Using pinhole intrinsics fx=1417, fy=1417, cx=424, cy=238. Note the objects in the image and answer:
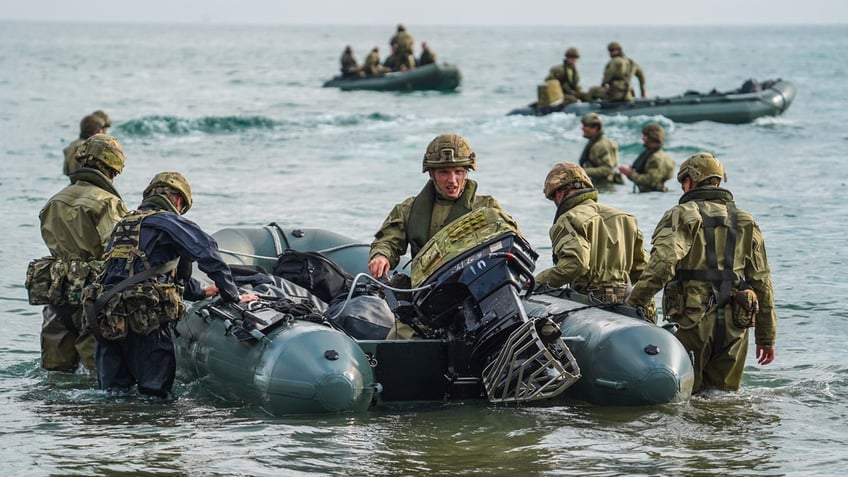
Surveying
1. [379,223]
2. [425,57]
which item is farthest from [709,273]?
[425,57]

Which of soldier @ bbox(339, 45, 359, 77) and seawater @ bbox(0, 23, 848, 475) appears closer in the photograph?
seawater @ bbox(0, 23, 848, 475)

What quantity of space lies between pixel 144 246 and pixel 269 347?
0.92m

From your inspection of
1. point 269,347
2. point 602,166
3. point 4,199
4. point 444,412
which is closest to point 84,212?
point 269,347

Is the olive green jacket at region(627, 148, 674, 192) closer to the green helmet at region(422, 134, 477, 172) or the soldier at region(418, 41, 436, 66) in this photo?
the green helmet at region(422, 134, 477, 172)

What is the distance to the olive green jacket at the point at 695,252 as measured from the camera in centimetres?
779

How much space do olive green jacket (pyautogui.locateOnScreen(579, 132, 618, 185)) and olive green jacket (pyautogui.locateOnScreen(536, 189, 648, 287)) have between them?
8.54 metres

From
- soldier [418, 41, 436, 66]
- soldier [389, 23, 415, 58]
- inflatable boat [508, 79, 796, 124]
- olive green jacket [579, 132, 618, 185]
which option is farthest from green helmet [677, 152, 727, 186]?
soldier [418, 41, 436, 66]

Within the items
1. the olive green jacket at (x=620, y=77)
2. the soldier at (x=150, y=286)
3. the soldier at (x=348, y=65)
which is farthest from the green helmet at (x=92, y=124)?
the soldier at (x=348, y=65)

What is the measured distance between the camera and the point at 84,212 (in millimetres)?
8445

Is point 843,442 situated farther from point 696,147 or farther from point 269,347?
point 696,147

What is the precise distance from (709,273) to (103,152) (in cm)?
362

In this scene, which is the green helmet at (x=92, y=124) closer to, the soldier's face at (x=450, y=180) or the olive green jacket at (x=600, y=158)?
the soldier's face at (x=450, y=180)

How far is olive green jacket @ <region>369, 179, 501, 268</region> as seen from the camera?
8203 millimetres

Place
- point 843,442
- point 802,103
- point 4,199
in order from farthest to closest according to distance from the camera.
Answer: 1. point 802,103
2. point 4,199
3. point 843,442
